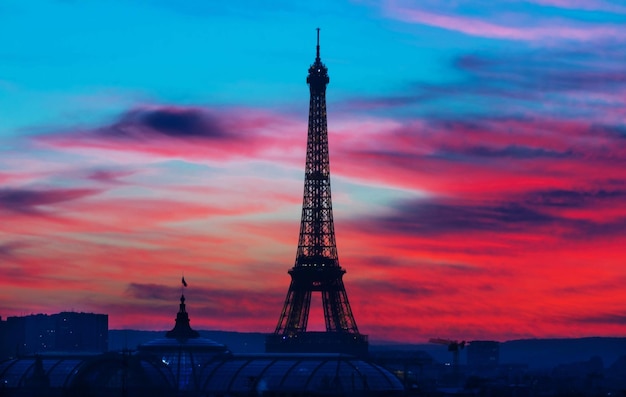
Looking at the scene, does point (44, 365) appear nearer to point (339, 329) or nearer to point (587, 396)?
point (339, 329)

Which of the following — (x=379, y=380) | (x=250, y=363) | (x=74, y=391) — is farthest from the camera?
(x=250, y=363)

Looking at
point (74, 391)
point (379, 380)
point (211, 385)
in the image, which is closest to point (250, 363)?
point (211, 385)

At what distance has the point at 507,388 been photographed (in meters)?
180

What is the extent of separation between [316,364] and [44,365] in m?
27.5

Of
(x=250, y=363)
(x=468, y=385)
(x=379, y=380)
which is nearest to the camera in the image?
(x=379, y=380)

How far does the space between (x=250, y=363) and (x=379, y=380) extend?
16.3 metres

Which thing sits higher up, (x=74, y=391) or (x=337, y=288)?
(x=337, y=288)

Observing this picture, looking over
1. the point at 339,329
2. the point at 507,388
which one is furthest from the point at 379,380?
the point at 339,329

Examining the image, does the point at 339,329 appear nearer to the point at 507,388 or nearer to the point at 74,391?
the point at 507,388

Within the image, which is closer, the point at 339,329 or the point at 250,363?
the point at 250,363

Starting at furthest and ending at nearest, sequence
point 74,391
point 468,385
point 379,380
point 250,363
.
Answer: point 468,385 < point 250,363 < point 379,380 < point 74,391

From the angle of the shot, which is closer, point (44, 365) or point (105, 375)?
point (105, 375)

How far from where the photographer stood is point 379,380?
167000 millimetres

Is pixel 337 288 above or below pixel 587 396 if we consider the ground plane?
above
